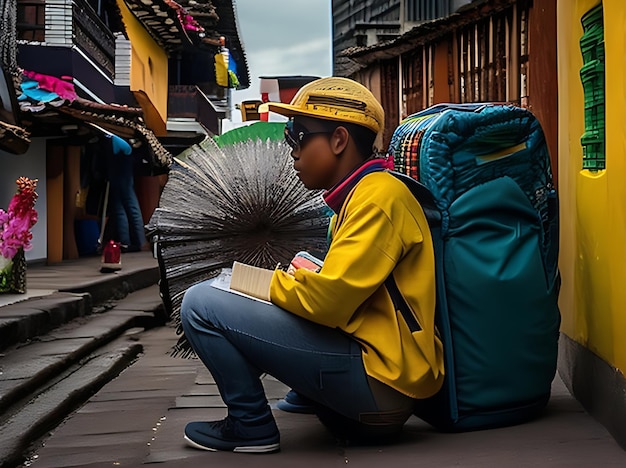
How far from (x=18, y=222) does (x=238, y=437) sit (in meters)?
5.07

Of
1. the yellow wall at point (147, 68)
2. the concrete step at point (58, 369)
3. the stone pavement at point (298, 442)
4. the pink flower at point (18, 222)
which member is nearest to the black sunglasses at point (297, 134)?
the stone pavement at point (298, 442)

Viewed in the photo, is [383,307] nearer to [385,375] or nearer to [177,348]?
[385,375]

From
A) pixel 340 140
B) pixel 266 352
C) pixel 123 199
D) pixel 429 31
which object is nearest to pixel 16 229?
pixel 429 31

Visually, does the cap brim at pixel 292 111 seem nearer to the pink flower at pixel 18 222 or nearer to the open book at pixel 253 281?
the open book at pixel 253 281

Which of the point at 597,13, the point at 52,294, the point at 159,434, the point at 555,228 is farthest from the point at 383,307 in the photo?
the point at 52,294

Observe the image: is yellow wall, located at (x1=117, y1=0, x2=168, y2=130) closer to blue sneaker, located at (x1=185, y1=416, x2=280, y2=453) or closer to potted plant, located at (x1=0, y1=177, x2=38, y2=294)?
potted plant, located at (x1=0, y1=177, x2=38, y2=294)

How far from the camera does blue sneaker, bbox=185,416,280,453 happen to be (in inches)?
120

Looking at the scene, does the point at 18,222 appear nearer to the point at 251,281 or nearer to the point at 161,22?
the point at 251,281

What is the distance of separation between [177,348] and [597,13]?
136 inches

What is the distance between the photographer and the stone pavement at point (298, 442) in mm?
2885

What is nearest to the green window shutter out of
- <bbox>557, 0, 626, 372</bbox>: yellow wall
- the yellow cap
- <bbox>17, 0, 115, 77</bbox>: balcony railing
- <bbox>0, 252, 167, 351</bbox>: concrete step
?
<bbox>557, 0, 626, 372</bbox>: yellow wall

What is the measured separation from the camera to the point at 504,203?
10.5ft

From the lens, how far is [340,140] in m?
3.21

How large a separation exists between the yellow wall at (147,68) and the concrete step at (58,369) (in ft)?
42.4
